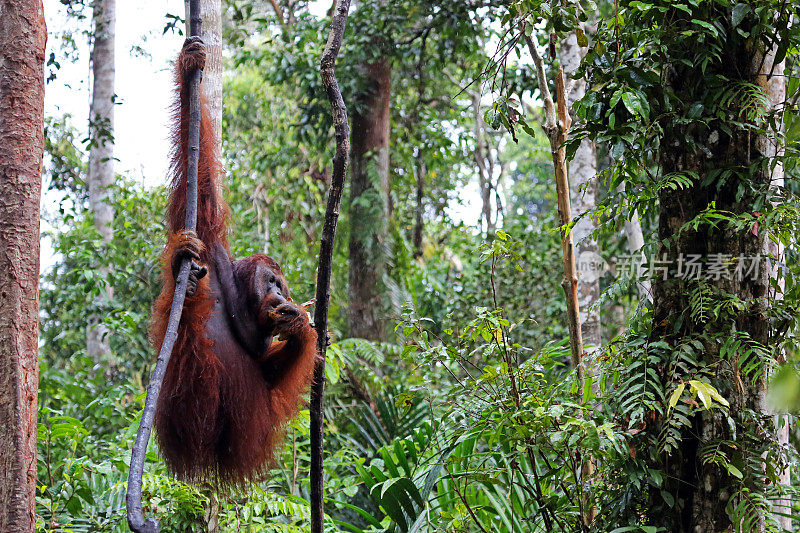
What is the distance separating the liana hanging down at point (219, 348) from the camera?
8.57ft

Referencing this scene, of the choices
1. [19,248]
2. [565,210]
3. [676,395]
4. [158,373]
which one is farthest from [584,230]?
[158,373]

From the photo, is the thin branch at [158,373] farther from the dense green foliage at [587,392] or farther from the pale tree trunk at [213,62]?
the dense green foliage at [587,392]

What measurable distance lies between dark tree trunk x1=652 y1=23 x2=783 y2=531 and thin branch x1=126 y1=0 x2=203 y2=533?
147 cm

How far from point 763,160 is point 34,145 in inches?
93.7

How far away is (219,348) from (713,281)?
1.75 metres

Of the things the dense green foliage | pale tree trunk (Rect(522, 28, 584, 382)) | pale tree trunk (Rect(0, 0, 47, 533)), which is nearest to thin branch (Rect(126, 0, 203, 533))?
pale tree trunk (Rect(0, 0, 47, 533))

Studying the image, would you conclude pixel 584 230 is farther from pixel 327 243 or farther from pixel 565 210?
pixel 327 243

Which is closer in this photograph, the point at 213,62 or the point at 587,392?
the point at 587,392

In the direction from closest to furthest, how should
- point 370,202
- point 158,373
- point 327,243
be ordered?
point 158,373
point 327,243
point 370,202

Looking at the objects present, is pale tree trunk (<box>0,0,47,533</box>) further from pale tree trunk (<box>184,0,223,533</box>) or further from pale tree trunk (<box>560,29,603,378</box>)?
pale tree trunk (<box>560,29,603,378</box>)

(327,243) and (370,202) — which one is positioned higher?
(370,202)

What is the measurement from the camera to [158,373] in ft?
5.28

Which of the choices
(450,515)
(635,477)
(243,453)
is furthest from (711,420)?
(243,453)

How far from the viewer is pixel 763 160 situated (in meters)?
2.32
